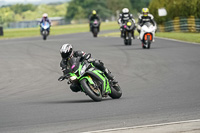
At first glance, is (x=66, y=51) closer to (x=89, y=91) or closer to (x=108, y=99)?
(x=89, y=91)

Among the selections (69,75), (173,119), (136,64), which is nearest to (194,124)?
(173,119)

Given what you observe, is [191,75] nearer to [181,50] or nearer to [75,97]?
[75,97]

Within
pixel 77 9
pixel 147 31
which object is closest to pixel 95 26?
pixel 147 31

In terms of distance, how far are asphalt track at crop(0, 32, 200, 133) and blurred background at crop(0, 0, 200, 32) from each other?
18.8m

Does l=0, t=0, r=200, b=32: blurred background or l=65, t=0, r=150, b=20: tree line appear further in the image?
l=65, t=0, r=150, b=20: tree line

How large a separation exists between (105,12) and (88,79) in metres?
144

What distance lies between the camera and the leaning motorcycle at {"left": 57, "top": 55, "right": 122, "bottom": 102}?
9.96 metres

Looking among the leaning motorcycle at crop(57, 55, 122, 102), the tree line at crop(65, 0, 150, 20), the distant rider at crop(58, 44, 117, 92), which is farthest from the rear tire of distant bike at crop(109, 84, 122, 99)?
the tree line at crop(65, 0, 150, 20)

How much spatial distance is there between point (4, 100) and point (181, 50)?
1311 centimetres

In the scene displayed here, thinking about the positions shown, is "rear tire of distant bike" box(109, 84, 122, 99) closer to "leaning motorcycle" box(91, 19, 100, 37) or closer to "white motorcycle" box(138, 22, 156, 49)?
"white motorcycle" box(138, 22, 156, 49)

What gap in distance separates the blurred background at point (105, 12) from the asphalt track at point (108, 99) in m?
18.8

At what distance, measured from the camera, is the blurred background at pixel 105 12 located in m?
40.4

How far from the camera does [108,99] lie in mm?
10875

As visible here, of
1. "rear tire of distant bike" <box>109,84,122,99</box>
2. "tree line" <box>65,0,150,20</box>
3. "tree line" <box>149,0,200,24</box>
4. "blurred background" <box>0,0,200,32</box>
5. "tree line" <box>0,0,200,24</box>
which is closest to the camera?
"rear tire of distant bike" <box>109,84,122,99</box>
